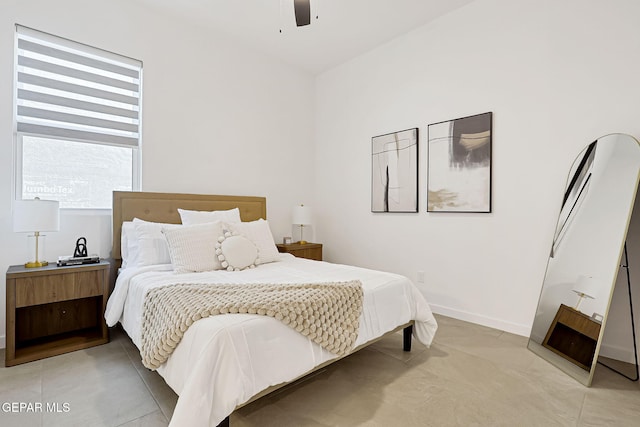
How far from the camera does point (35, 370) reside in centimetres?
211

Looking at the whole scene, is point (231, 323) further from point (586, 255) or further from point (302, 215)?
point (302, 215)

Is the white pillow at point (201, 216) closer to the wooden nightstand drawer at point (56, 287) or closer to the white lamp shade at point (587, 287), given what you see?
the wooden nightstand drawer at point (56, 287)

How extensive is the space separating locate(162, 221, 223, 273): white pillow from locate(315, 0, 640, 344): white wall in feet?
6.69

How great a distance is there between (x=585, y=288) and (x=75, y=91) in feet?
14.1

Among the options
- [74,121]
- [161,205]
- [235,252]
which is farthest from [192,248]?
[74,121]

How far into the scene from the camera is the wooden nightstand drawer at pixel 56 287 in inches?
87.2

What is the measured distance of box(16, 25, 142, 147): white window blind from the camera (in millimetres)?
2588

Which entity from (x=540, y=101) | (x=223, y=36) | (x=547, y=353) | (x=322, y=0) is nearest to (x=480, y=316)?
(x=547, y=353)

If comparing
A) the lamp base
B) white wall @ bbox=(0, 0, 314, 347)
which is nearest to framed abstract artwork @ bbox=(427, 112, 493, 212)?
white wall @ bbox=(0, 0, 314, 347)

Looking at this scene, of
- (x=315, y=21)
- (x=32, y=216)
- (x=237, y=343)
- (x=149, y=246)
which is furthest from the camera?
(x=315, y=21)

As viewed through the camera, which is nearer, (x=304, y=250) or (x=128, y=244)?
(x=128, y=244)

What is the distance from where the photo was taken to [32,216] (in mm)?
2256

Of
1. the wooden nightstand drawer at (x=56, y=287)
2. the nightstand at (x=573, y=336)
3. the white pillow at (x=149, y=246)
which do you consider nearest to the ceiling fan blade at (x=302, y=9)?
the white pillow at (x=149, y=246)

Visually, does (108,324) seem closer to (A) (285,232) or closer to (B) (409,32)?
(A) (285,232)
